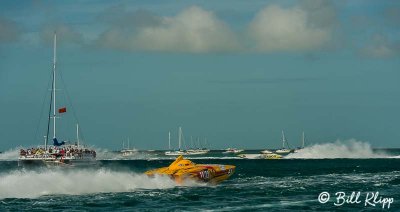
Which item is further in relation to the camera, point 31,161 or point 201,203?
point 31,161

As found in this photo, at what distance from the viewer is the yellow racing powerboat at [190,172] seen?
64.5 meters

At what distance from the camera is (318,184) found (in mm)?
65125

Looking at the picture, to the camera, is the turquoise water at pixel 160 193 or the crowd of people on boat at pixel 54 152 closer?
the turquoise water at pixel 160 193

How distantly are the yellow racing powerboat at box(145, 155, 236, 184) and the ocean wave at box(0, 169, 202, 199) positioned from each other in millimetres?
572

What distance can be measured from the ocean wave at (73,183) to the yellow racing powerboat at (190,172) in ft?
1.88

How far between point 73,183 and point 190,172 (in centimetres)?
1149

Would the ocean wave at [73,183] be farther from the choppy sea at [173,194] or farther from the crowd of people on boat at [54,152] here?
the crowd of people on boat at [54,152]

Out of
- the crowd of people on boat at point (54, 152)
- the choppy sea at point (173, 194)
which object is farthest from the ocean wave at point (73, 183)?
the crowd of people on boat at point (54, 152)

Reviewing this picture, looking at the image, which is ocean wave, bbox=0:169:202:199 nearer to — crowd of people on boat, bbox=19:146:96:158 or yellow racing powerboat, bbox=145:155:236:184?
yellow racing powerboat, bbox=145:155:236:184

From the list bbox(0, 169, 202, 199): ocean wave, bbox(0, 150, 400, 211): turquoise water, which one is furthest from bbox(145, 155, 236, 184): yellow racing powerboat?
bbox(0, 150, 400, 211): turquoise water

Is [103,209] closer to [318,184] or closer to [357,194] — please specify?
[357,194]

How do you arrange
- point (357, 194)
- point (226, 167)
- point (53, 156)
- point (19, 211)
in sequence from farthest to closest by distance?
point (53, 156) → point (226, 167) → point (357, 194) → point (19, 211)

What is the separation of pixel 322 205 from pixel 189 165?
75.6 ft

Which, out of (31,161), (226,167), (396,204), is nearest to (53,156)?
(31,161)
